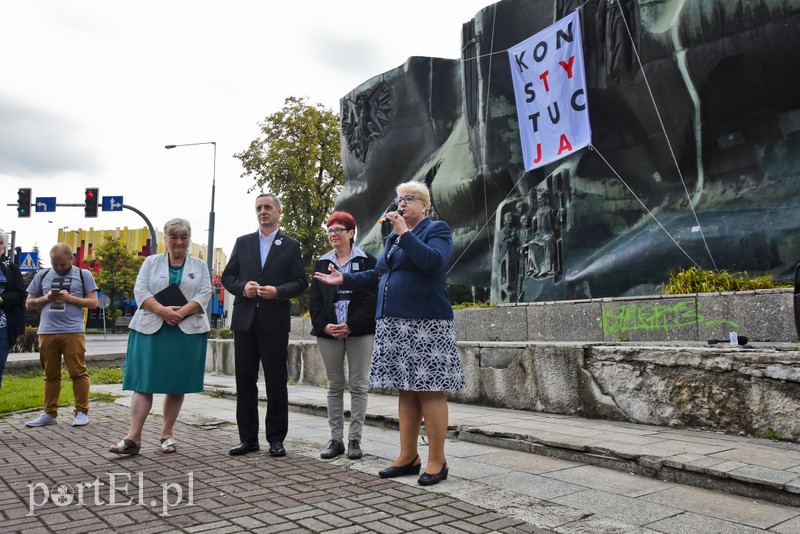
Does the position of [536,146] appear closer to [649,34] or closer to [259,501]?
[649,34]

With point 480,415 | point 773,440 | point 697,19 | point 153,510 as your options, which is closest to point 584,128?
point 697,19

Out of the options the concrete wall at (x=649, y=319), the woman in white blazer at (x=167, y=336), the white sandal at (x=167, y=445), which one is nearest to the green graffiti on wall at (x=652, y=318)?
the concrete wall at (x=649, y=319)

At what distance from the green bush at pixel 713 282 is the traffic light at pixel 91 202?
55.5 feet

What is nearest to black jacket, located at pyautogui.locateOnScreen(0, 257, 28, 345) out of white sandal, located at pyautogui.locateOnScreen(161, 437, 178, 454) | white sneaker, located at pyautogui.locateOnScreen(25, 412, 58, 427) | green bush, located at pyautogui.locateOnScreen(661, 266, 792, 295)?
white sneaker, located at pyautogui.locateOnScreen(25, 412, 58, 427)

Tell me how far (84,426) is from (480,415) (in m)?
3.94

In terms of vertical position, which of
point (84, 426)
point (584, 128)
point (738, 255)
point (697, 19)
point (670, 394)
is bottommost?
point (84, 426)

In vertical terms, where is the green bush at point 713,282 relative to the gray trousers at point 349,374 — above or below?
above

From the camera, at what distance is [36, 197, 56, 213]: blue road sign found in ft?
65.1

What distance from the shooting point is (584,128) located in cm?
1096

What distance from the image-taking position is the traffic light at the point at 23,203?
19617mm

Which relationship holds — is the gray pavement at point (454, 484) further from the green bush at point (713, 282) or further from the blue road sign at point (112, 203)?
the blue road sign at point (112, 203)

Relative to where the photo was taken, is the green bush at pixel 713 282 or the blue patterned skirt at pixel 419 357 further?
the green bush at pixel 713 282

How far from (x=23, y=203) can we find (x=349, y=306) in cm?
1874

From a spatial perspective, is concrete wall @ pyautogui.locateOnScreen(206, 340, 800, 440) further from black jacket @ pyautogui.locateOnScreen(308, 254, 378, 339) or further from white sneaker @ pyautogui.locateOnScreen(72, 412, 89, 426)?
→ white sneaker @ pyautogui.locateOnScreen(72, 412, 89, 426)
